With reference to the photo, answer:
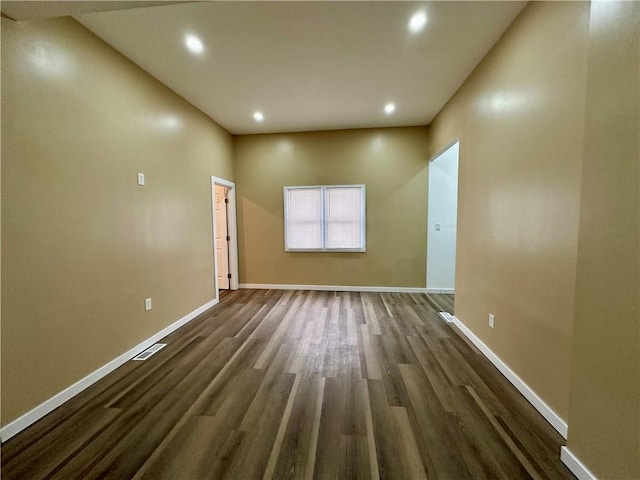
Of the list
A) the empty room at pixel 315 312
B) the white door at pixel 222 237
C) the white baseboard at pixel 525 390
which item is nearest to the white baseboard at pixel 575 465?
the empty room at pixel 315 312

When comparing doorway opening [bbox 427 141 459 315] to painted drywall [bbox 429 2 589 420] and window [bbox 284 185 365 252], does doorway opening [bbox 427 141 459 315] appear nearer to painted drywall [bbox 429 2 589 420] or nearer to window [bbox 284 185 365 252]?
window [bbox 284 185 365 252]

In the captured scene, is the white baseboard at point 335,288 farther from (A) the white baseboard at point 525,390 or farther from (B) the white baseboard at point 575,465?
(B) the white baseboard at point 575,465

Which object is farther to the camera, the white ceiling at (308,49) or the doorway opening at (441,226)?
the doorway opening at (441,226)

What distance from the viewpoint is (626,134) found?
1.11 metres

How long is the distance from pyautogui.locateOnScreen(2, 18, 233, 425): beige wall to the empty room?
2 cm

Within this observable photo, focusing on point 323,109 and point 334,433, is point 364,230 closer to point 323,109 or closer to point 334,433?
point 323,109

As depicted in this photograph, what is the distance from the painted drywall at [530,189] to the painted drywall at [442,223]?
5.84 ft

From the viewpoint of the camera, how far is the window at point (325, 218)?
4.89 meters

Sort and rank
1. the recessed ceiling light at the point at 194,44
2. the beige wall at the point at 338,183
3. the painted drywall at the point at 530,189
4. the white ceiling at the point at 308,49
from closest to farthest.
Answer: the painted drywall at the point at 530,189 → the white ceiling at the point at 308,49 → the recessed ceiling light at the point at 194,44 → the beige wall at the point at 338,183

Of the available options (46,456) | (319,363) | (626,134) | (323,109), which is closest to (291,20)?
(323,109)

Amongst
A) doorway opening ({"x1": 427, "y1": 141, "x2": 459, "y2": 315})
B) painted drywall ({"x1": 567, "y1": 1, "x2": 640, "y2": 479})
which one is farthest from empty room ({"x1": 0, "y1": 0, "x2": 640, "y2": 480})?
doorway opening ({"x1": 427, "y1": 141, "x2": 459, "y2": 315})

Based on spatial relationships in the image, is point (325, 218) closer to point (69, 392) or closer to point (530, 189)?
point (530, 189)

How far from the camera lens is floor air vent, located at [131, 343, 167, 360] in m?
2.59

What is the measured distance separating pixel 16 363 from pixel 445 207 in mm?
5416
